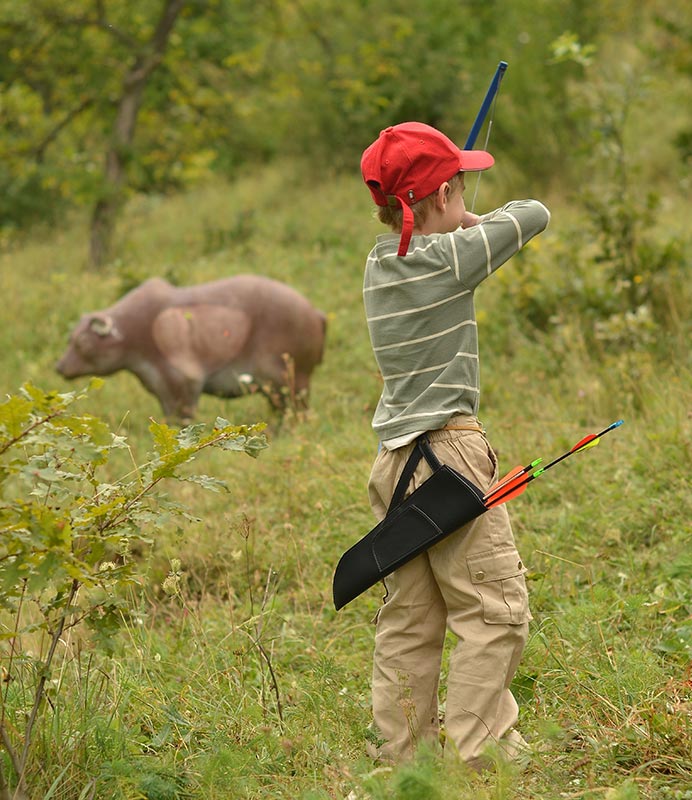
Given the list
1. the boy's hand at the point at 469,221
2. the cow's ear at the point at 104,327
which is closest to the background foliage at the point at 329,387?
the cow's ear at the point at 104,327

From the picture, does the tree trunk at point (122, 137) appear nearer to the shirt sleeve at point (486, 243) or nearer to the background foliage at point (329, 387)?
the background foliage at point (329, 387)

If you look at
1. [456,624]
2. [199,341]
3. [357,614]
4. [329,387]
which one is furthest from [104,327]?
[456,624]

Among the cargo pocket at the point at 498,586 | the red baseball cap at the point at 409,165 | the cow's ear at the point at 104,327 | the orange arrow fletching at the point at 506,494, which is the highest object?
the red baseball cap at the point at 409,165

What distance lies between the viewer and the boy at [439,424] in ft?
9.12

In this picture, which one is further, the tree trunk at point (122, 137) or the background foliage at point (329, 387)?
the tree trunk at point (122, 137)

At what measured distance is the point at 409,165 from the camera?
2.77 metres

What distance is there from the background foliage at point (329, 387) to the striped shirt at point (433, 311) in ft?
2.37

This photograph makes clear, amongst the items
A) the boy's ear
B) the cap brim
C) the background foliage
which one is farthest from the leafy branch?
the cap brim

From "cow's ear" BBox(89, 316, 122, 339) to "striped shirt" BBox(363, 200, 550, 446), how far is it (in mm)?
4009

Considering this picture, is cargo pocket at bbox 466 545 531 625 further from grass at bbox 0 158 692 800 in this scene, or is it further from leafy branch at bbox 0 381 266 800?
leafy branch at bbox 0 381 266 800

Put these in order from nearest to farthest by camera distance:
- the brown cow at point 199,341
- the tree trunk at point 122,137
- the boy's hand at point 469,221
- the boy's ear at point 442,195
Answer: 1. the boy's ear at point 442,195
2. the boy's hand at point 469,221
3. the brown cow at point 199,341
4. the tree trunk at point 122,137

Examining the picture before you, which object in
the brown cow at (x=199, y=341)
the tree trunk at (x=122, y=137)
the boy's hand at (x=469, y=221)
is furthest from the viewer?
the tree trunk at (x=122, y=137)

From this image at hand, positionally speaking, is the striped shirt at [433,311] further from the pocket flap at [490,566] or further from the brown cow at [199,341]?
the brown cow at [199,341]

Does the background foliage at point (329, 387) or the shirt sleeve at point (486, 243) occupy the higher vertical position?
the shirt sleeve at point (486, 243)
